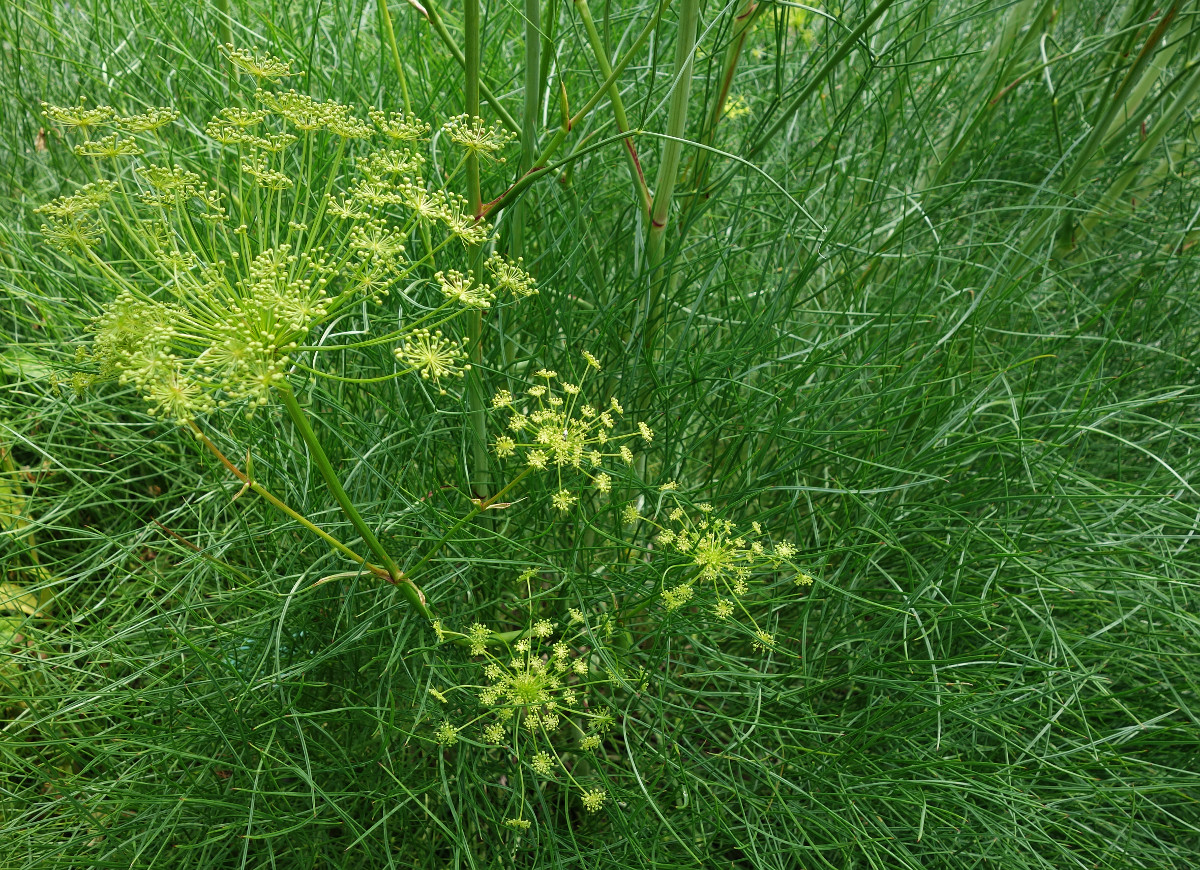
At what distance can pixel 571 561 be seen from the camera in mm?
1367

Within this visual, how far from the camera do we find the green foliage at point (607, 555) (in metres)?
1.23

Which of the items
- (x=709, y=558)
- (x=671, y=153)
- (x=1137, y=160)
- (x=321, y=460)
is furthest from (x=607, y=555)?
(x=1137, y=160)

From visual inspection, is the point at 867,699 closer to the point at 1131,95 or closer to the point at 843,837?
the point at 843,837

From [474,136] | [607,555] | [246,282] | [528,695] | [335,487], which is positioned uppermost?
[474,136]

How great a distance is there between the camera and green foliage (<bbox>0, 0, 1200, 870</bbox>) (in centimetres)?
123

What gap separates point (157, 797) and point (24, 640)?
0.69 m

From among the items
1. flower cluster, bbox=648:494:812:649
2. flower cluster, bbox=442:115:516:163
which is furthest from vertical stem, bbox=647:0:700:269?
flower cluster, bbox=648:494:812:649

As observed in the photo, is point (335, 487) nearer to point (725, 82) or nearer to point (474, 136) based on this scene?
point (474, 136)

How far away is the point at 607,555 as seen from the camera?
163cm

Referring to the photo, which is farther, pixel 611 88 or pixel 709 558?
pixel 611 88

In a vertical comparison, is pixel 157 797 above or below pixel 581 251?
below

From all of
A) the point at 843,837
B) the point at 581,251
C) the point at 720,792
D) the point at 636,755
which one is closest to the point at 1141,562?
the point at 843,837

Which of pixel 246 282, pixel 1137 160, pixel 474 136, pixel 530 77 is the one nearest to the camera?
pixel 246 282

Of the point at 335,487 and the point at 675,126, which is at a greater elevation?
the point at 675,126
